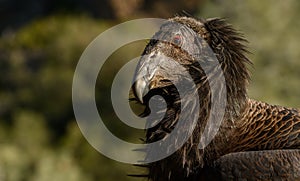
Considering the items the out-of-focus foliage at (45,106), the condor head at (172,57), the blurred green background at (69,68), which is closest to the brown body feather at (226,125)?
the condor head at (172,57)

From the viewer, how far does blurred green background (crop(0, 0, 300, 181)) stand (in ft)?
66.3

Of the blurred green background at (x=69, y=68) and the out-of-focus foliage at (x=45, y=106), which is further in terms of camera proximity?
the blurred green background at (x=69, y=68)

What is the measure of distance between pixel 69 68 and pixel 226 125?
→ 1979 centimetres

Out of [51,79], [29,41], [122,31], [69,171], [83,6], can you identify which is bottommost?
[69,171]

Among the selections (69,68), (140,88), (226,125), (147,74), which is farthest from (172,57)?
(69,68)

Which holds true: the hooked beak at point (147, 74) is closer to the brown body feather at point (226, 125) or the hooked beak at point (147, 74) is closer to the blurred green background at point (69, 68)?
the brown body feather at point (226, 125)

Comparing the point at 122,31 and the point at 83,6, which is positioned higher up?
the point at 83,6

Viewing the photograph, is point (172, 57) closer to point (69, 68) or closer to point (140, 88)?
point (140, 88)

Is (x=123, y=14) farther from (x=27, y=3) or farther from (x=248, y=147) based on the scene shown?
(x=248, y=147)

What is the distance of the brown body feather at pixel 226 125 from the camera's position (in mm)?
6301

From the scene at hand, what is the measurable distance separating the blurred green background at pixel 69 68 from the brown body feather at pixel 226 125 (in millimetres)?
9649

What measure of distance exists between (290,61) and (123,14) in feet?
31.3

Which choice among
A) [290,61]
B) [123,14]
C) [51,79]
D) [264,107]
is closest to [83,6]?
[123,14]

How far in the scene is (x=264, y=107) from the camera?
6.89 m
